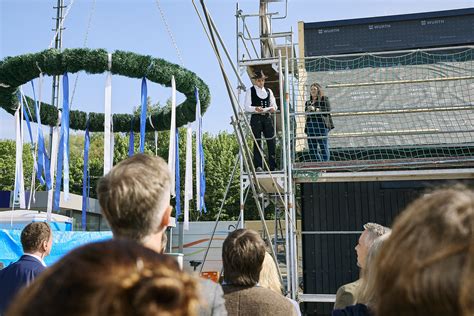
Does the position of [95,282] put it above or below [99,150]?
below

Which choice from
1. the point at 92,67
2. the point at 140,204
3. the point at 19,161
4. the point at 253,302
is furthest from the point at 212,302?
the point at 19,161

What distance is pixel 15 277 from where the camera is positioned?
3203mm

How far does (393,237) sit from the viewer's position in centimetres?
97

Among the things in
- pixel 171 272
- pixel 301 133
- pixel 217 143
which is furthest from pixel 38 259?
pixel 217 143

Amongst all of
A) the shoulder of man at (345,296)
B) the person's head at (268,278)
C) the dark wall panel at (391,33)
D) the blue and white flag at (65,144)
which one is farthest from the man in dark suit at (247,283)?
the dark wall panel at (391,33)

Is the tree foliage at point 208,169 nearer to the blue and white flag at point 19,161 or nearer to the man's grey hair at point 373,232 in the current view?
the blue and white flag at point 19,161

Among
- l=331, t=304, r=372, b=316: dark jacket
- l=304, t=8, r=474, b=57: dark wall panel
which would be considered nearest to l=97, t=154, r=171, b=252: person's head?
l=331, t=304, r=372, b=316: dark jacket

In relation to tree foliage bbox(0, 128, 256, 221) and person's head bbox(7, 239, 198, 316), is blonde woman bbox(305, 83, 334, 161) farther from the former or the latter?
tree foliage bbox(0, 128, 256, 221)

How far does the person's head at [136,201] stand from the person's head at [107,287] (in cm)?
77

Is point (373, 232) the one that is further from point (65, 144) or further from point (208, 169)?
point (208, 169)

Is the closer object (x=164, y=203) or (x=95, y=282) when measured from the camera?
(x=95, y=282)

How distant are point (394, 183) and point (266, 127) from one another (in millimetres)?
2730

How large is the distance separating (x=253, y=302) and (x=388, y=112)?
585 cm

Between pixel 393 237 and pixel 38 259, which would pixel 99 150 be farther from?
pixel 393 237
